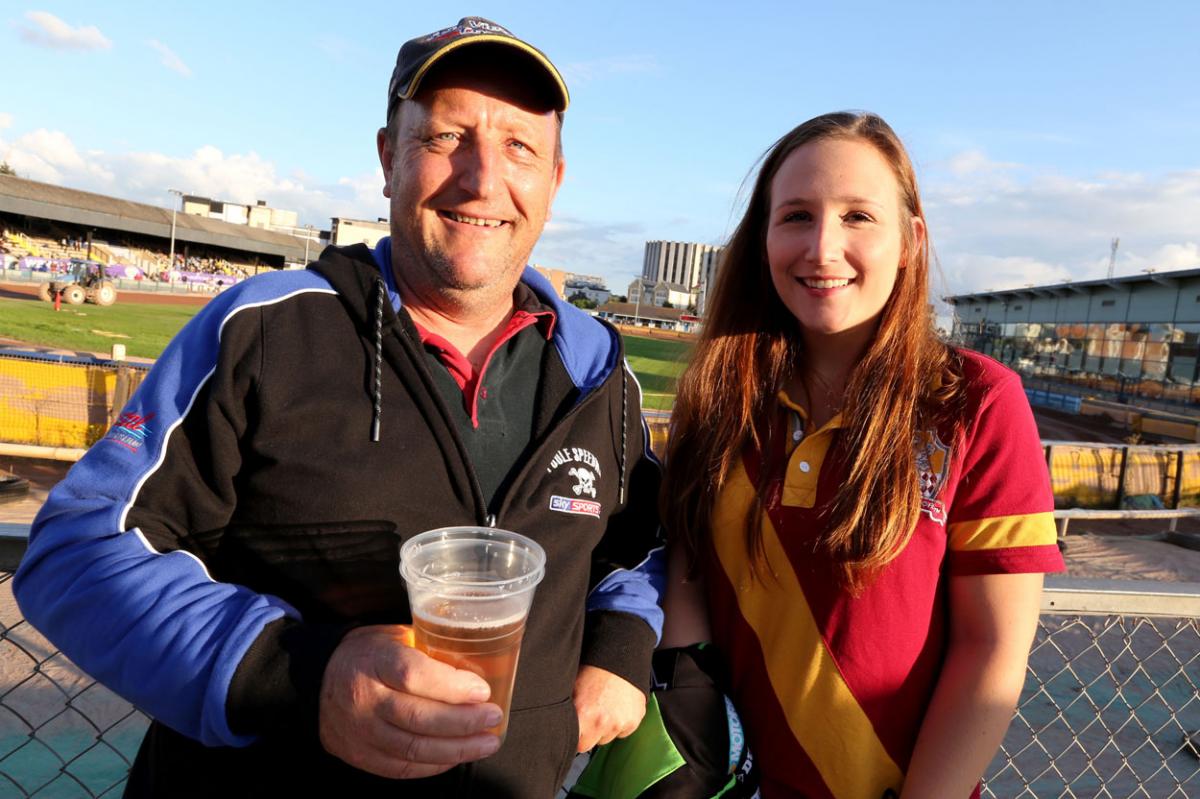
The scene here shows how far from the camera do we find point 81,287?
34.0 metres

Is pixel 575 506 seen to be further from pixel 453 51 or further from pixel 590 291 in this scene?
pixel 590 291

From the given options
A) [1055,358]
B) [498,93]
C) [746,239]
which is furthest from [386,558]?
[1055,358]

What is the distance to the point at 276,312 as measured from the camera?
163 centimetres

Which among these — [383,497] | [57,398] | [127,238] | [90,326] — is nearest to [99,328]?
[90,326]

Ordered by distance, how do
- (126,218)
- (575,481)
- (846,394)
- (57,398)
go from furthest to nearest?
(126,218) < (57,398) < (846,394) < (575,481)

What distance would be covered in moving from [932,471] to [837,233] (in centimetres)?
62

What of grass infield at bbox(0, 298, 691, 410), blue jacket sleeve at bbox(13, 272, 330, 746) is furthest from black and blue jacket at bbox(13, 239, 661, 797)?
grass infield at bbox(0, 298, 691, 410)

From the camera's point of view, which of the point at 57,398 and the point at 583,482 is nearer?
the point at 583,482

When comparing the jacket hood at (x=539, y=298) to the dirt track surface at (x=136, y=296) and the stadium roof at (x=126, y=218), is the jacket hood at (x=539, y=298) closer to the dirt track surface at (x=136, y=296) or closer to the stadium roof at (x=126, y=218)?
the dirt track surface at (x=136, y=296)

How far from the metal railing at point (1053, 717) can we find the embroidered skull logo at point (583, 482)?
127 centimetres

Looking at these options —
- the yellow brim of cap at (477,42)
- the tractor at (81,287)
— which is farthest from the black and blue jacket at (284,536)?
the tractor at (81,287)

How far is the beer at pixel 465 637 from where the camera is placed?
113cm

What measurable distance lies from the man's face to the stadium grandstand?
5314 centimetres

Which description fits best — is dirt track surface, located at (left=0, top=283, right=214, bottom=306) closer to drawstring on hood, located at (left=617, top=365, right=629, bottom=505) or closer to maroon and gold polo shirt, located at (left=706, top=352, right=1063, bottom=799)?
drawstring on hood, located at (left=617, top=365, right=629, bottom=505)
